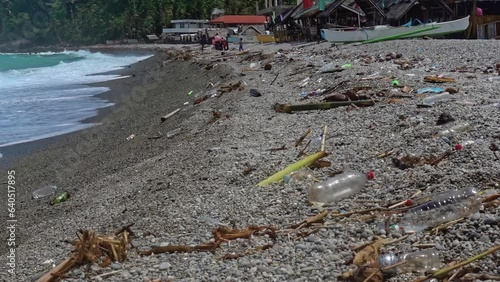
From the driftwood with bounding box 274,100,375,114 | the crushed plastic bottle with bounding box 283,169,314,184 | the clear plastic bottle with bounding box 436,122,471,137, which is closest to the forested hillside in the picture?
the driftwood with bounding box 274,100,375,114

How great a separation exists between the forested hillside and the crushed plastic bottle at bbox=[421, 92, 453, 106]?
7257 centimetres

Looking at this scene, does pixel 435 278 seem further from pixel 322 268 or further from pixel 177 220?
pixel 177 220

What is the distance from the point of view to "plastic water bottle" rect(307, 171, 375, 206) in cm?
487

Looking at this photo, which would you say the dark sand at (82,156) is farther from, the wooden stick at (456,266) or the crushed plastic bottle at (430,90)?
the crushed plastic bottle at (430,90)

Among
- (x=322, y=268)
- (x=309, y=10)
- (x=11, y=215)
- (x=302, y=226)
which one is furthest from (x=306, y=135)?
(x=309, y=10)

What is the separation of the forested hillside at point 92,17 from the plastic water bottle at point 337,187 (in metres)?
75.5

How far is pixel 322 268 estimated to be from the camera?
11.8 feet

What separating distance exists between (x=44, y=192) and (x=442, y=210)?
261 inches

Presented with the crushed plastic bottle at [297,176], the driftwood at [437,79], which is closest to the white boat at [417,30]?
the driftwood at [437,79]

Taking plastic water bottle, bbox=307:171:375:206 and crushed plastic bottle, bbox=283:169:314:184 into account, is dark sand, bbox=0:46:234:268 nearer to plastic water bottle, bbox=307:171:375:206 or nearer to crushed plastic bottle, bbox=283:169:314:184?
crushed plastic bottle, bbox=283:169:314:184

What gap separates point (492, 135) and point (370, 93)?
3.73 metres

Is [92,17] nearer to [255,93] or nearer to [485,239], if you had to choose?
[255,93]

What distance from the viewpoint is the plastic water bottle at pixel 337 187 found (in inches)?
192

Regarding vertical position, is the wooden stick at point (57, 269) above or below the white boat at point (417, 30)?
below
